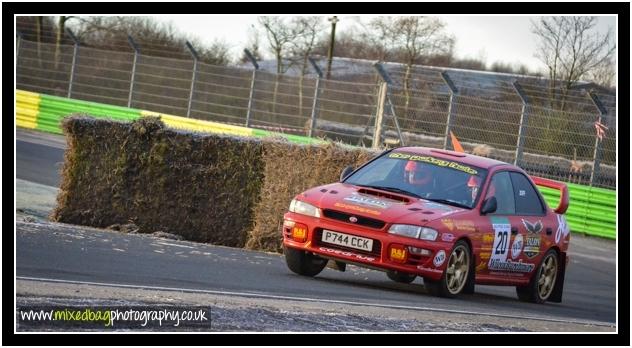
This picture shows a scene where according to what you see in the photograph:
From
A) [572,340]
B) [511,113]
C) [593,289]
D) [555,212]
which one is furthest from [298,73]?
[572,340]

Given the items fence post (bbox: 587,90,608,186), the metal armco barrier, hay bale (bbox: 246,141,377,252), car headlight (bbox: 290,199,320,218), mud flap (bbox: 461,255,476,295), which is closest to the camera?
car headlight (bbox: 290,199,320,218)

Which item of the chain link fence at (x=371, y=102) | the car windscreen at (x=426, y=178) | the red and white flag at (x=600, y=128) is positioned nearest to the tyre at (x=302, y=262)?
the car windscreen at (x=426, y=178)

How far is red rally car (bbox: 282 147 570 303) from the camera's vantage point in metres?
9.76

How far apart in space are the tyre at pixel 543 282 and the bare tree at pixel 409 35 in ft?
48.1

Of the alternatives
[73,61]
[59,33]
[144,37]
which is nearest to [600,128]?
[73,61]

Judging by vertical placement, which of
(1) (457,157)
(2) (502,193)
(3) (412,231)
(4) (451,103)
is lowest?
(3) (412,231)

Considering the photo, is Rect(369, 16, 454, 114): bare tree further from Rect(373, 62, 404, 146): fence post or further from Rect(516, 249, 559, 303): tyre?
Rect(516, 249, 559, 303): tyre

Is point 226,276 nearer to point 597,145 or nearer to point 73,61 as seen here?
point 597,145

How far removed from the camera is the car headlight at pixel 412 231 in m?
9.70

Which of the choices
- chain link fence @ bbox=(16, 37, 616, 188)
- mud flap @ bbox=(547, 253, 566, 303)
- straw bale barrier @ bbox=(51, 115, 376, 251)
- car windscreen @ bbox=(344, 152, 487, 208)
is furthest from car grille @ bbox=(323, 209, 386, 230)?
chain link fence @ bbox=(16, 37, 616, 188)

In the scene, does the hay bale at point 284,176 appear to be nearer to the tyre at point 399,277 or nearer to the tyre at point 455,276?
the tyre at point 399,277

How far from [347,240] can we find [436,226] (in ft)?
2.60

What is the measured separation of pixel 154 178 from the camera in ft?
44.2

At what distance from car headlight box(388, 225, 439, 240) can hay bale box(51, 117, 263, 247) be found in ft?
13.0
